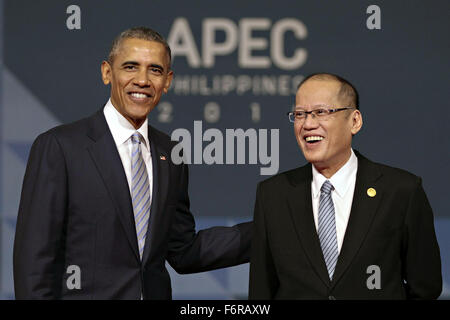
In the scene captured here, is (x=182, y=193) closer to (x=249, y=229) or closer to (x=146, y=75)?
(x=249, y=229)

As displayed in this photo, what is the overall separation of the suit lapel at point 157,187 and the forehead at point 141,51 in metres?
0.48

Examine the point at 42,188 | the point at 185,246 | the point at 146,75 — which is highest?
the point at 146,75

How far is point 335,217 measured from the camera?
3.17 metres

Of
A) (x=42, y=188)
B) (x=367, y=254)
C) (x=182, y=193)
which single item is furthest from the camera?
(x=182, y=193)

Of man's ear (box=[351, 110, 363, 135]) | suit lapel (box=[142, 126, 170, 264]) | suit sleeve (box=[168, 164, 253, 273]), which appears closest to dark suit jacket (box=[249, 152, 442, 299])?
man's ear (box=[351, 110, 363, 135])

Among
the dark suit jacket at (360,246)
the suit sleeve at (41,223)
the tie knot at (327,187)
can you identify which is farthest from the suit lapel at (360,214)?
the suit sleeve at (41,223)

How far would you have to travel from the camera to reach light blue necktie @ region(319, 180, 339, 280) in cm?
310

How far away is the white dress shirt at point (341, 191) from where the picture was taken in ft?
10.4

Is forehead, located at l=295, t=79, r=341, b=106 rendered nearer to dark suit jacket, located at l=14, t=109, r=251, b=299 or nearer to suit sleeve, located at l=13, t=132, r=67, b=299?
dark suit jacket, located at l=14, t=109, r=251, b=299

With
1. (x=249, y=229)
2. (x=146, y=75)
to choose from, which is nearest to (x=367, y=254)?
(x=249, y=229)

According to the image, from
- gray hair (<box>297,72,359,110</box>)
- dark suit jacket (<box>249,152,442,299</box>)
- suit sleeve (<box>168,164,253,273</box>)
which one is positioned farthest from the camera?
suit sleeve (<box>168,164,253,273</box>)

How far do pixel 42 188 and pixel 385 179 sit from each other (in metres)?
1.71

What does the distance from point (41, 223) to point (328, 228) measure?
56.4 inches

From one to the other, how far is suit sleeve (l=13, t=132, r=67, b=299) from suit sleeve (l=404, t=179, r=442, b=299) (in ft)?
5.64
